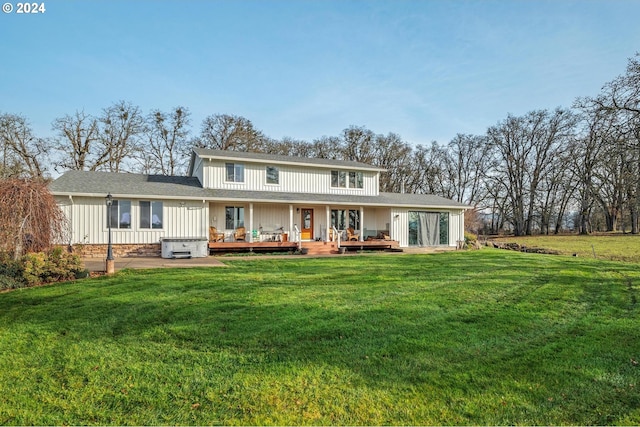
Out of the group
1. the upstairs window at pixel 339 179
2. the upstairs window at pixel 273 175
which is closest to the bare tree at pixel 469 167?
the upstairs window at pixel 339 179

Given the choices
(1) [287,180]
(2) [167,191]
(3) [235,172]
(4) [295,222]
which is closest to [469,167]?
(1) [287,180]

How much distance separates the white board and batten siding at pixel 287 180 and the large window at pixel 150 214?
285 cm

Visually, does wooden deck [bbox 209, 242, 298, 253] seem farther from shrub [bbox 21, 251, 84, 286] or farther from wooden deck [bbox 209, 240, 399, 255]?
shrub [bbox 21, 251, 84, 286]

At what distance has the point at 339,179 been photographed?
826 inches

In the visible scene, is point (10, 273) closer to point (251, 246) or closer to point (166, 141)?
point (251, 246)

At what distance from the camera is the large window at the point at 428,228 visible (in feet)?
69.0

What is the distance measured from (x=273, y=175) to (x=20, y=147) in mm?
21186

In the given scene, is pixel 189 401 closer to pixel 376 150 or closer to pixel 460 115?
pixel 460 115

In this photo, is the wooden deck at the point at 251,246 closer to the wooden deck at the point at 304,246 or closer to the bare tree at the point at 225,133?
the wooden deck at the point at 304,246

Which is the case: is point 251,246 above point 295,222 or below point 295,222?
below

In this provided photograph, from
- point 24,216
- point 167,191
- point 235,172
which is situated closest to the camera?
point 24,216

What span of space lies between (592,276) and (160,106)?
1303 inches

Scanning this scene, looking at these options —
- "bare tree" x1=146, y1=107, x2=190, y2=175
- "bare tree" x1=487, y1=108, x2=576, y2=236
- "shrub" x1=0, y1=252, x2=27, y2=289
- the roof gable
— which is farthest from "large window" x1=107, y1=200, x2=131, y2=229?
"bare tree" x1=487, y1=108, x2=576, y2=236

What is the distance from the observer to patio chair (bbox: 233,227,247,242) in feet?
58.4
